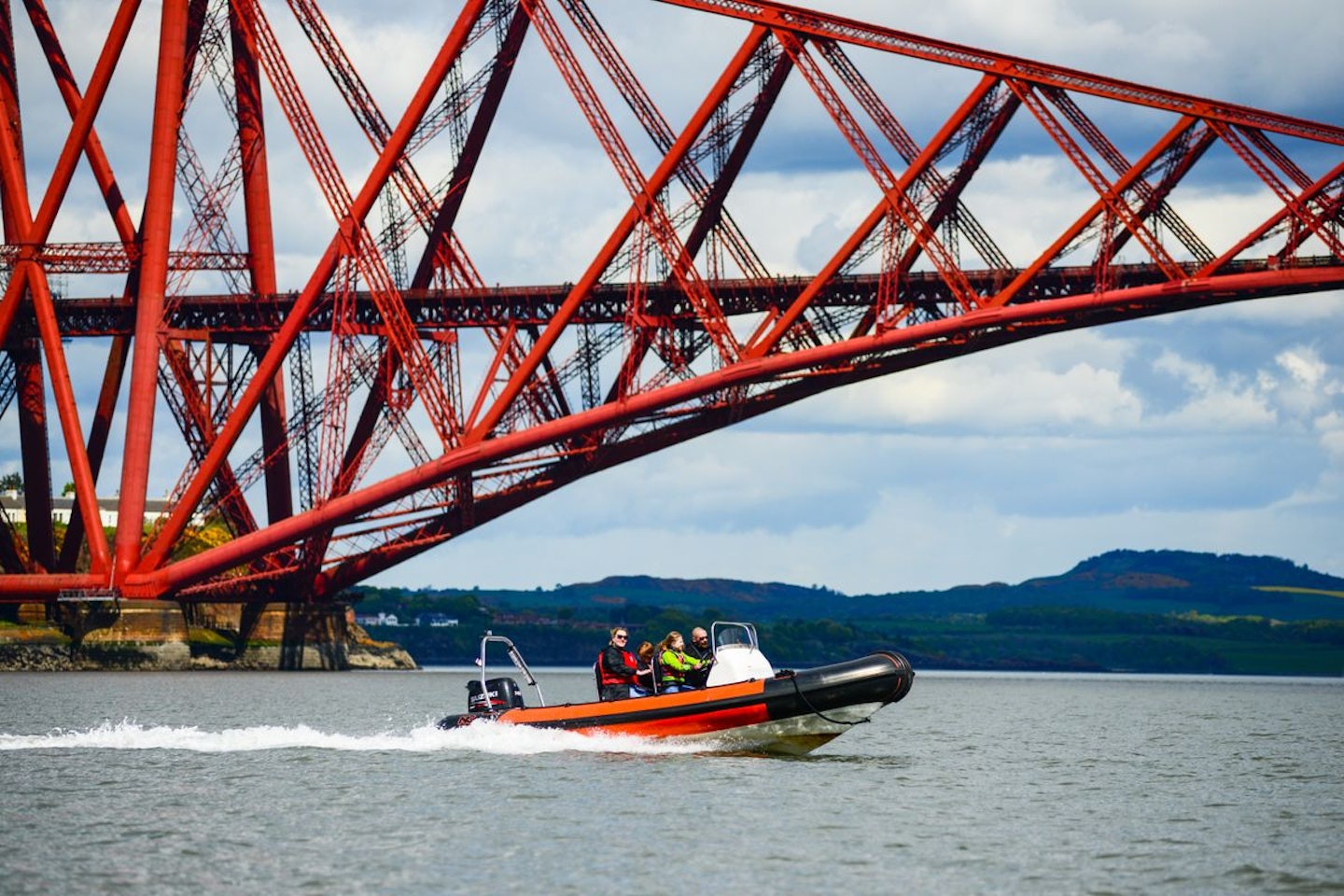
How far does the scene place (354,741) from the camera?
39.0m

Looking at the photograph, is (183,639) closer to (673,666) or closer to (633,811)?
(673,666)

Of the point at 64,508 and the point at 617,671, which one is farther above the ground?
the point at 64,508

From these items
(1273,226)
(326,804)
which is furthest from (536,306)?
(326,804)

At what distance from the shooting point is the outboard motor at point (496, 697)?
37438 millimetres

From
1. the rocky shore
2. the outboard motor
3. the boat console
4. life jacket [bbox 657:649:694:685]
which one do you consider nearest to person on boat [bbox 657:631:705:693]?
life jacket [bbox 657:649:694:685]

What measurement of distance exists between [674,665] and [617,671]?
48.8 inches

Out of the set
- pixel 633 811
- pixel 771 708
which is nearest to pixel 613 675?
pixel 771 708

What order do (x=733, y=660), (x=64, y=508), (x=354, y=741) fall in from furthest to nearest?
1. (x=64, y=508)
2. (x=354, y=741)
3. (x=733, y=660)

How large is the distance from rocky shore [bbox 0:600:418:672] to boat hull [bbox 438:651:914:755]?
34369 mm

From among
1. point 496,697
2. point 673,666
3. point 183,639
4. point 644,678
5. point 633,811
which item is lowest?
point 633,811

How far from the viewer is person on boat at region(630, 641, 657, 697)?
35.4 meters

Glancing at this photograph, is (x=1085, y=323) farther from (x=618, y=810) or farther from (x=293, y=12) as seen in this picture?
(x=618, y=810)

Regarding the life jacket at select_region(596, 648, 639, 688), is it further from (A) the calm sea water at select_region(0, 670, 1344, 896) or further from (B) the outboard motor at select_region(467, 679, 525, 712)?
(B) the outboard motor at select_region(467, 679, 525, 712)

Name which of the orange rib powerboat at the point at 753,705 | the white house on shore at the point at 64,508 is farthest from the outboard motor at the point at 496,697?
the white house on shore at the point at 64,508
